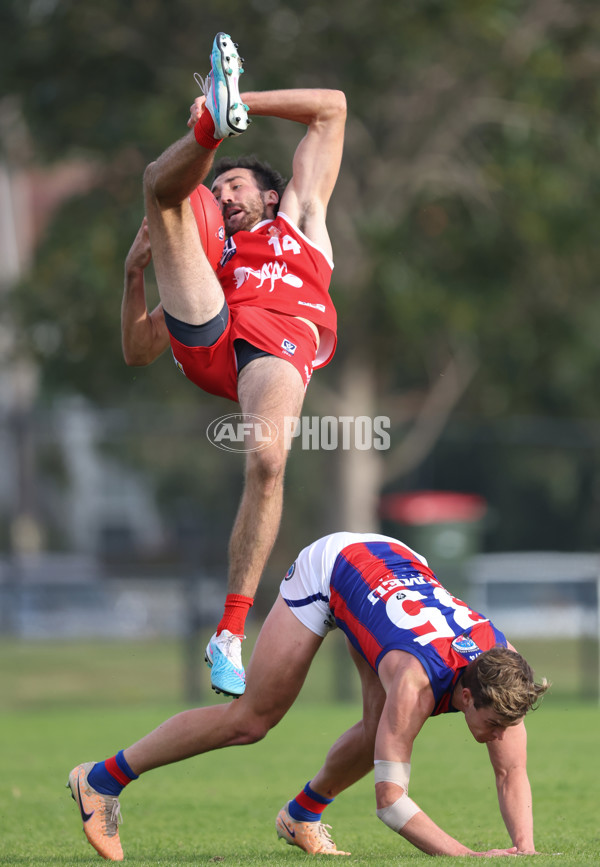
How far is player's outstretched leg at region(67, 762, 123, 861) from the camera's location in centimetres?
538

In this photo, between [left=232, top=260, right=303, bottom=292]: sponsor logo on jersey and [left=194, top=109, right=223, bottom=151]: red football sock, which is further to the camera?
[left=232, top=260, right=303, bottom=292]: sponsor logo on jersey

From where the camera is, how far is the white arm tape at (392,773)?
15.6 feet

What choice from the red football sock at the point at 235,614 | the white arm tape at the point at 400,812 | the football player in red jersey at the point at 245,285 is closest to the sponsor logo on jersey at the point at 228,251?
the football player in red jersey at the point at 245,285

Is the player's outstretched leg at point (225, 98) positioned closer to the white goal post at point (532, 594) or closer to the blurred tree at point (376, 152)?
the white goal post at point (532, 594)

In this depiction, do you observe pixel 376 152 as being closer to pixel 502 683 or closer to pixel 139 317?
pixel 139 317

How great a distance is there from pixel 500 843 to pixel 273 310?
248cm

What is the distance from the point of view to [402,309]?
1759cm

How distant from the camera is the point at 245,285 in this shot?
5918 mm

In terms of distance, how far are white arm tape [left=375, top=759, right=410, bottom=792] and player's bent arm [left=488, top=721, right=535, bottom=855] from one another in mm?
375

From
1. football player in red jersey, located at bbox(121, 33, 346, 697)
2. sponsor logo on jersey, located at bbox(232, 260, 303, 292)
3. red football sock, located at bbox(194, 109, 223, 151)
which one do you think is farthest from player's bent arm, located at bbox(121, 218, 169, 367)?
red football sock, located at bbox(194, 109, 223, 151)

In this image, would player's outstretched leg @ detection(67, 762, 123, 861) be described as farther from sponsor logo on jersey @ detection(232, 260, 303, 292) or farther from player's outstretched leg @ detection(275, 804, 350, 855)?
sponsor logo on jersey @ detection(232, 260, 303, 292)

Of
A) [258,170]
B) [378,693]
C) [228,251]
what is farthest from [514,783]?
[258,170]

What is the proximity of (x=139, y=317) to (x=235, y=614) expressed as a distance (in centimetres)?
157

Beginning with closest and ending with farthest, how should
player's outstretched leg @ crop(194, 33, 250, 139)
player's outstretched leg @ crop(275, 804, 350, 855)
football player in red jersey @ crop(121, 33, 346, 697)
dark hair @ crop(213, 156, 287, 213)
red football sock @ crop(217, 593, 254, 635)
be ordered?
player's outstretched leg @ crop(194, 33, 250, 139)
football player in red jersey @ crop(121, 33, 346, 697)
red football sock @ crop(217, 593, 254, 635)
player's outstretched leg @ crop(275, 804, 350, 855)
dark hair @ crop(213, 156, 287, 213)
